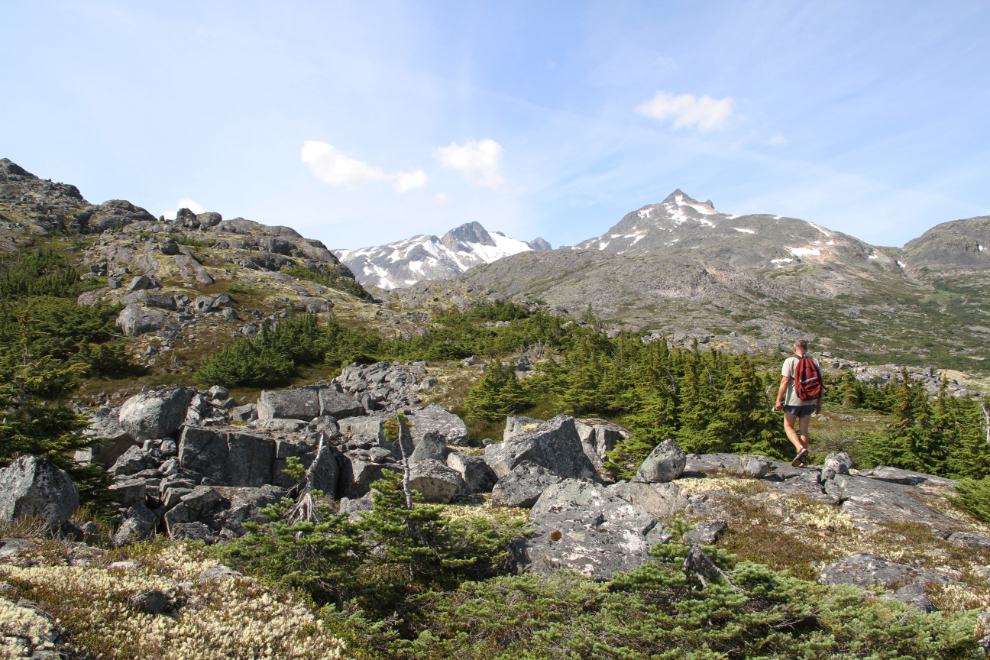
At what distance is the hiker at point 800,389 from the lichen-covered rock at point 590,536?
483cm

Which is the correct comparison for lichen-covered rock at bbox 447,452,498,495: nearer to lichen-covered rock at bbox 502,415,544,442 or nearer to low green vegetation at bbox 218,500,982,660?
low green vegetation at bbox 218,500,982,660

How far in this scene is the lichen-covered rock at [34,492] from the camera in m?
10.7

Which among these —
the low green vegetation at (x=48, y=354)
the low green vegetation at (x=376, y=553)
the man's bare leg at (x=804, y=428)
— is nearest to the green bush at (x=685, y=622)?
the low green vegetation at (x=376, y=553)

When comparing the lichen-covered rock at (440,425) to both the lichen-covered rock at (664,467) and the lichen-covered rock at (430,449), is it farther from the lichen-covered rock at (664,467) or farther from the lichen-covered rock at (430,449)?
the lichen-covered rock at (664,467)

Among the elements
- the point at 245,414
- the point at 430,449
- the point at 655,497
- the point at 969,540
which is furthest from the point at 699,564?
the point at 245,414

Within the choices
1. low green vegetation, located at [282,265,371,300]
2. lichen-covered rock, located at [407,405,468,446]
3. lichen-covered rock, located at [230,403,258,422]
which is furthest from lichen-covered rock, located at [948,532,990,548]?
low green vegetation, located at [282,265,371,300]

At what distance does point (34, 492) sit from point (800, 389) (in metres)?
19.6

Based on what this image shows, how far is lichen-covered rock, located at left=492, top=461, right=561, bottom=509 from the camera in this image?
→ 1823 centimetres

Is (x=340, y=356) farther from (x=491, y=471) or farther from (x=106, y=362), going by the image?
(x=491, y=471)

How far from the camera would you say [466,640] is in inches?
330

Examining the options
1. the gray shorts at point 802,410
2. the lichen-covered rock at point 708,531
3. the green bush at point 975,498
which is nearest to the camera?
the gray shorts at point 802,410

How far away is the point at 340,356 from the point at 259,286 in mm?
47675

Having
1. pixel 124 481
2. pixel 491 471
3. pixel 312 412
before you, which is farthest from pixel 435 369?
pixel 124 481

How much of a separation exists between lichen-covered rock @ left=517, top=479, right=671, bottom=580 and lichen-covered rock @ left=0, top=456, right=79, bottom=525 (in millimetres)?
11799
